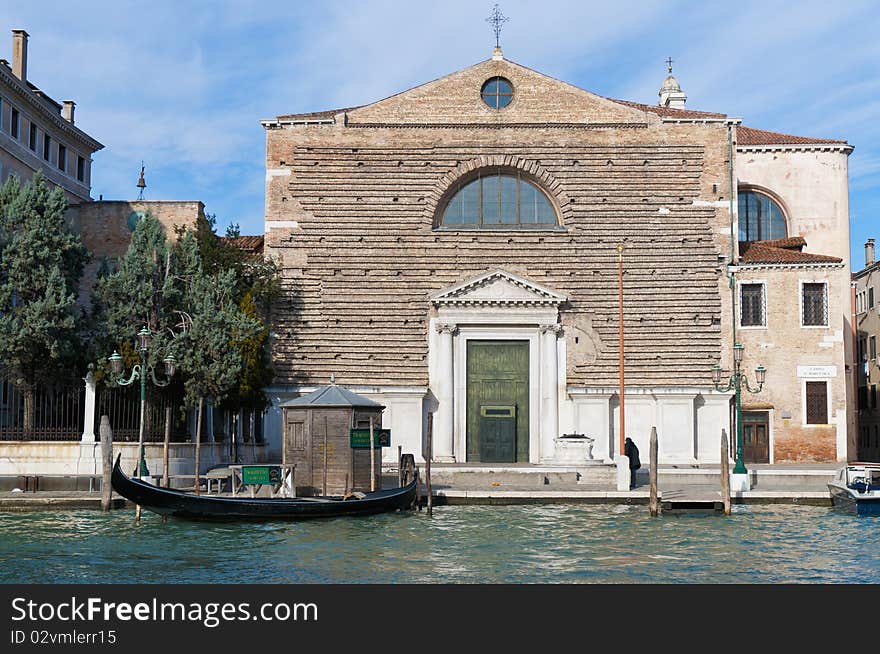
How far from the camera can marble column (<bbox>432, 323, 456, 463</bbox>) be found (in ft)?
97.7

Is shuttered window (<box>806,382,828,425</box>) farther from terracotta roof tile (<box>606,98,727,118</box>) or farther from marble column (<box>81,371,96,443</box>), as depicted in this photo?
marble column (<box>81,371,96,443</box>)

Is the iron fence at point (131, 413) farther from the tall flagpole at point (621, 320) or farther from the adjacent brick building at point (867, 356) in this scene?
the adjacent brick building at point (867, 356)

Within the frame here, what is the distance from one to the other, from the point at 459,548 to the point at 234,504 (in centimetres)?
479

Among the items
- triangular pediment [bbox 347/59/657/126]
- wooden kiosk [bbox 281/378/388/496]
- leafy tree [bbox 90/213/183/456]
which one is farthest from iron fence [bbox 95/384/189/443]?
triangular pediment [bbox 347/59/657/126]

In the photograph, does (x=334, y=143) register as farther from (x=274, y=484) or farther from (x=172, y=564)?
(x=172, y=564)

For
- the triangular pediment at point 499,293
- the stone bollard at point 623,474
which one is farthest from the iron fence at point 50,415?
the stone bollard at point 623,474

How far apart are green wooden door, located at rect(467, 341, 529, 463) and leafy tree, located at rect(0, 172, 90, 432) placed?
421 inches

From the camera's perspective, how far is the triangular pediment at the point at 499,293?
3009cm

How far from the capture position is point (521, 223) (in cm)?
3147

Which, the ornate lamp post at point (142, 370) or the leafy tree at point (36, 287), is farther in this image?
the leafy tree at point (36, 287)

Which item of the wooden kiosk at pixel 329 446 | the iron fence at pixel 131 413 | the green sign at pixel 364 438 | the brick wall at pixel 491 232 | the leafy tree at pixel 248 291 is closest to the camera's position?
the wooden kiosk at pixel 329 446

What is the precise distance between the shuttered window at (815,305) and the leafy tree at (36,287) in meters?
19.5

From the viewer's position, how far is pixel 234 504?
19031 mm
